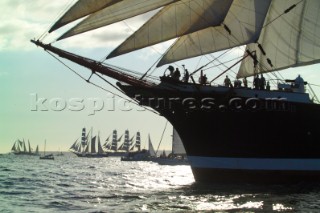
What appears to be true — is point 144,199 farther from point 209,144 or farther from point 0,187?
point 0,187

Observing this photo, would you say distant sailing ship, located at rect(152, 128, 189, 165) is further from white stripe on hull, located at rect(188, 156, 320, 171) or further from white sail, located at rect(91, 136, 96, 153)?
white sail, located at rect(91, 136, 96, 153)

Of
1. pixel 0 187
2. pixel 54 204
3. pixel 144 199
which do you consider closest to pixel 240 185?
pixel 144 199

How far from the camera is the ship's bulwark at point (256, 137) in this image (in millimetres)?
28328

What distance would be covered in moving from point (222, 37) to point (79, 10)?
11.7 metres

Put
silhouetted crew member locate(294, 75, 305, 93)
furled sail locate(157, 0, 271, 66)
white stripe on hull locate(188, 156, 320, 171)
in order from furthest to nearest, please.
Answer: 1. furled sail locate(157, 0, 271, 66)
2. silhouetted crew member locate(294, 75, 305, 93)
3. white stripe on hull locate(188, 156, 320, 171)

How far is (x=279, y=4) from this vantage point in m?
36.4

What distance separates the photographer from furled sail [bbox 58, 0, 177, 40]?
24.9 m

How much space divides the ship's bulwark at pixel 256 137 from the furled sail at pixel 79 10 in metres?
6.51

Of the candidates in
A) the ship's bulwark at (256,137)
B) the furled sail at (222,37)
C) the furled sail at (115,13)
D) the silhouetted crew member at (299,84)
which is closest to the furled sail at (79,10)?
the furled sail at (115,13)

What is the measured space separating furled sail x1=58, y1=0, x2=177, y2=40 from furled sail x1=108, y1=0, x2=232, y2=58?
5.92 feet

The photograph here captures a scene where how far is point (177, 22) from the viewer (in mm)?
27984

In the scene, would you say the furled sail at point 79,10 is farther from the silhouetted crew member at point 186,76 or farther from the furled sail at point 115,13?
the silhouetted crew member at point 186,76

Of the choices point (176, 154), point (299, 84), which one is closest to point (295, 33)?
point (299, 84)

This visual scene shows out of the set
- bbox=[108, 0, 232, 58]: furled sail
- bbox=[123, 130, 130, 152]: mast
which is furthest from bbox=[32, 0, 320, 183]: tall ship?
bbox=[123, 130, 130, 152]: mast
